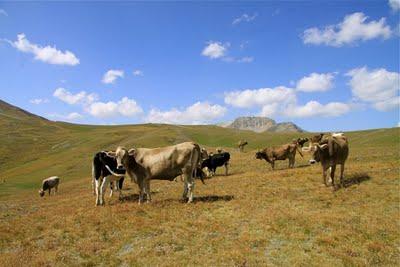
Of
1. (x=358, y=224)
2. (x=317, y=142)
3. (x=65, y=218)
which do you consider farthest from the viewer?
(x=317, y=142)

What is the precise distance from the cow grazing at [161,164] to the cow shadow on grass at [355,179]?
995cm

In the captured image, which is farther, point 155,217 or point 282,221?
point 155,217

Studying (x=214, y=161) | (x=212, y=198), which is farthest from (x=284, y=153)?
(x=212, y=198)

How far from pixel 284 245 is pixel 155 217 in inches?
262

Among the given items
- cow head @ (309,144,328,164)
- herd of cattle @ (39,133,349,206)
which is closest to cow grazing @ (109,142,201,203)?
herd of cattle @ (39,133,349,206)

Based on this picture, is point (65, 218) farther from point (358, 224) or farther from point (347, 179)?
point (347, 179)

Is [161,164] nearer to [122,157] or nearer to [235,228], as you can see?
[122,157]

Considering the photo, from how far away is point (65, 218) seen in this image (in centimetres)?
1953

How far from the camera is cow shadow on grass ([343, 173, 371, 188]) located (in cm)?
2409

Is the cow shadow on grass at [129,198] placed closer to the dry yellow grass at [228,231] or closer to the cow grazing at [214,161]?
the dry yellow grass at [228,231]

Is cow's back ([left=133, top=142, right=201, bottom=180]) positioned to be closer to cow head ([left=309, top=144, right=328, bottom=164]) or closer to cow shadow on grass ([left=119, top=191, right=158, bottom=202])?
cow shadow on grass ([left=119, top=191, right=158, bottom=202])

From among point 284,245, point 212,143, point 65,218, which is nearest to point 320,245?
point 284,245

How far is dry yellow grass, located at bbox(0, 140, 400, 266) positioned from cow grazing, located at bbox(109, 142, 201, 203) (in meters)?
1.40

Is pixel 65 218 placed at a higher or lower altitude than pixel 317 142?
lower
